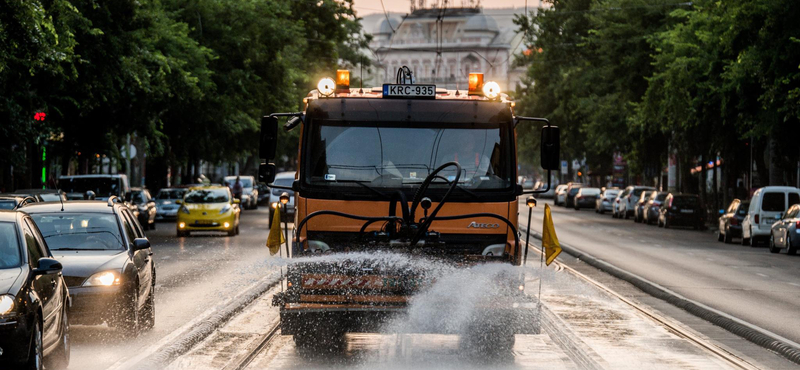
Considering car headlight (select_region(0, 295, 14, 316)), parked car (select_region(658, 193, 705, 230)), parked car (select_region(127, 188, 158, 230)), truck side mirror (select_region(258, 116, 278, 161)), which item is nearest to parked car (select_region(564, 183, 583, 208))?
parked car (select_region(658, 193, 705, 230))

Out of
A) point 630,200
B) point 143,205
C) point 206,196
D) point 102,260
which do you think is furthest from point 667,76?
point 102,260

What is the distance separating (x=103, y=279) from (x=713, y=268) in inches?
599

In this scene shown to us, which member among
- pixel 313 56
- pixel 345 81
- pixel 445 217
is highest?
pixel 313 56

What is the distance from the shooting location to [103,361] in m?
10.6

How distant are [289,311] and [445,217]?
1.56 meters

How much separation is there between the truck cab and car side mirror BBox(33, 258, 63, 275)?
2115 mm

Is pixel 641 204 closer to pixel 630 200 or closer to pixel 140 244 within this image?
pixel 630 200

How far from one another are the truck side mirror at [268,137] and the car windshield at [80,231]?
205cm

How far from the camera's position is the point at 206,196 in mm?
35750

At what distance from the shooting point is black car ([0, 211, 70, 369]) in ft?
27.2

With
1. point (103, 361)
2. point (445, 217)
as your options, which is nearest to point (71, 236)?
point (103, 361)

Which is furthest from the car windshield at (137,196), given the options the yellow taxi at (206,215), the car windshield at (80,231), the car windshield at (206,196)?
the car windshield at (80,231)

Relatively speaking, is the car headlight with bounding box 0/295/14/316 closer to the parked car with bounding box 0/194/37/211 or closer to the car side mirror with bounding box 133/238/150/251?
the car side mirror with bounding box 133/238/150/251

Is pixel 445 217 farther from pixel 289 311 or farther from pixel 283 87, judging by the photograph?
pixel 283 87
